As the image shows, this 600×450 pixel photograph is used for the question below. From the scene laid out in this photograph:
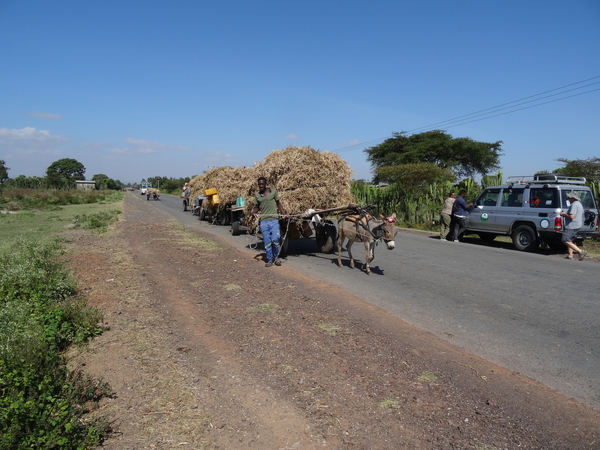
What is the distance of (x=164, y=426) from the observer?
3453 mm

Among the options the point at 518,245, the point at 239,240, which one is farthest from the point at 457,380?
the point at 239,240

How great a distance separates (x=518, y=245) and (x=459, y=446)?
38.6ft

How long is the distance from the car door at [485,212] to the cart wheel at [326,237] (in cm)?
609

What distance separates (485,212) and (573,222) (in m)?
3.24

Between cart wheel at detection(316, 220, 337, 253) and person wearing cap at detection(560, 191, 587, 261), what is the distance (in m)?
6.45

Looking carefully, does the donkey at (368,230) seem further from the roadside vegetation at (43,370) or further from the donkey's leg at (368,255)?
the roadside vegetation at (43,370)

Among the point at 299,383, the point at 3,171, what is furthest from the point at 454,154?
the point at 3,171

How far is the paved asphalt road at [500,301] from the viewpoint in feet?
15.8

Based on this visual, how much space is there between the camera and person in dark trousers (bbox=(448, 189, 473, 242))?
1524 cm

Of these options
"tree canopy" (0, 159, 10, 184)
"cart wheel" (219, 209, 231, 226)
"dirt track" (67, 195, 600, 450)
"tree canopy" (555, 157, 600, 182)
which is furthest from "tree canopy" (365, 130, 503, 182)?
"tree canopy" (0, 159, 10, 184)

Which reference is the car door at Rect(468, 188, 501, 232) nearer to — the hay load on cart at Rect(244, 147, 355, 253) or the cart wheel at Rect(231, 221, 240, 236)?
the hay load on cart at Rect(244, 147, 355, 253)

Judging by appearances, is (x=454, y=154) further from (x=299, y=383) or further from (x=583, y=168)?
(x=299, y=383)

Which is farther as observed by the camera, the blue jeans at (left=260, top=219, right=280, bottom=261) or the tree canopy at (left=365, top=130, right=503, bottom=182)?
the tree canopy at (left=365, top=130, right=503, bottom=182)

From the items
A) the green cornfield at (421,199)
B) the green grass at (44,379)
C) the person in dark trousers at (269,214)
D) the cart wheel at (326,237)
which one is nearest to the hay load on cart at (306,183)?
the cart wheel at (326,237)
